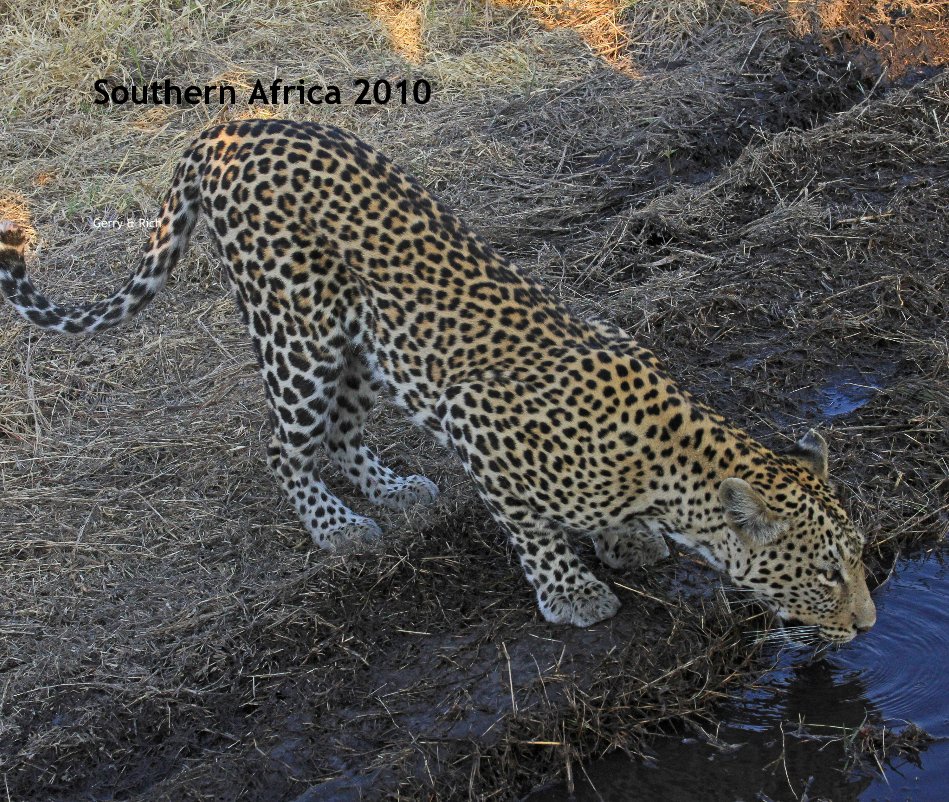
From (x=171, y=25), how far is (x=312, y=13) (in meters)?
1.32

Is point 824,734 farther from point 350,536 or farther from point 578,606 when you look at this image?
point 350,536

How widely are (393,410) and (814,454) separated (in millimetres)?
3001

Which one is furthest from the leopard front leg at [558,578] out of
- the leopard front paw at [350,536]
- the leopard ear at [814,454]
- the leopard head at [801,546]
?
the leopard ear at [814,454]

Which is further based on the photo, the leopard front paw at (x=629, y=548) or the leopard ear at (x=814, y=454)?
the leopard front paw at (x=629, y=548)

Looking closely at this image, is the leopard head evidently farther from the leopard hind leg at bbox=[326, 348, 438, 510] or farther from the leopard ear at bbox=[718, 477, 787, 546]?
the leopard hind leg at bbox=[326, 348, 438, 510]

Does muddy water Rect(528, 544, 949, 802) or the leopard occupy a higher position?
the leopard

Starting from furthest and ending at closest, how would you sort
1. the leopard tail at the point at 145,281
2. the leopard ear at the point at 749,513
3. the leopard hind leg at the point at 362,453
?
the leopard hind leg at the point at 362,453, the leopard tail at the point at 145,281, the leopard ear at the point at 749,513

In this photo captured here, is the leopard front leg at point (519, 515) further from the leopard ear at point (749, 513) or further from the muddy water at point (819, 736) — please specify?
the leopard ear at point (749, 513)

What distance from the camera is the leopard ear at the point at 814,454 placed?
5355 millimetres

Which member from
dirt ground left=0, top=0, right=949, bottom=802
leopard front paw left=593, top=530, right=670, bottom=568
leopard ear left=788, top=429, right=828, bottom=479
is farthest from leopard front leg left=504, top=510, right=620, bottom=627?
leopard ear left=788, top=429, right=828, bottom=479

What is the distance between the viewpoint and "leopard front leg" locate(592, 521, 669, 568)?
6012 millimetres

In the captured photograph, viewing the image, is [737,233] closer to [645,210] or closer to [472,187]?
[645,210]

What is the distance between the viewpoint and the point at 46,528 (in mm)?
6754

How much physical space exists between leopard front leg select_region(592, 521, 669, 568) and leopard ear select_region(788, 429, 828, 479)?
2.89ft
